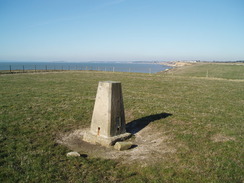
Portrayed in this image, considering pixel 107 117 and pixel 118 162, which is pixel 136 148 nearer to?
pixel 118 162

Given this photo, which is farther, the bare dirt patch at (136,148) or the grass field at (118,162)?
the bare dirt patch at (136,148)

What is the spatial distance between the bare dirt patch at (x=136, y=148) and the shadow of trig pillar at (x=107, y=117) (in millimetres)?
330

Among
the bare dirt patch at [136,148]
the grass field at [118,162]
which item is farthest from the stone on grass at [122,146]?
the grass field at [118,162]

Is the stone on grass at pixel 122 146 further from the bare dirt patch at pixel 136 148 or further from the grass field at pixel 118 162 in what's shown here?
the grass field at pixel 118 162

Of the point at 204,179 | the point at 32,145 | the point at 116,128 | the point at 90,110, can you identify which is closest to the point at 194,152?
the point at 204,179

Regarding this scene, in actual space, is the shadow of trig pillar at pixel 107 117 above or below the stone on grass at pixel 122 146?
above

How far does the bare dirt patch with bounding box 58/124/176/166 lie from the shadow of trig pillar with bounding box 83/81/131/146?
330 millimetres

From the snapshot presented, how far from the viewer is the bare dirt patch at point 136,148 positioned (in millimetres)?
6742

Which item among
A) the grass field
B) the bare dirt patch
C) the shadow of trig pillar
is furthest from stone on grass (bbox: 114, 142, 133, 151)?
the grass field

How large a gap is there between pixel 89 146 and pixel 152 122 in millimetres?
3741

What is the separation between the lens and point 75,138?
8664 mm

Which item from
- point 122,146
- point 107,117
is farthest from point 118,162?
point 107,117

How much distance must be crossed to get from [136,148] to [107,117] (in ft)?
5.03

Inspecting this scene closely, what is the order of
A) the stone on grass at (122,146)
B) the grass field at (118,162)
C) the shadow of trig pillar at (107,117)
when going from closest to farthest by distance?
the grass field at (118,162) → the stone on grass at (122,146) → the shadow of trig pillar at (107,117)
